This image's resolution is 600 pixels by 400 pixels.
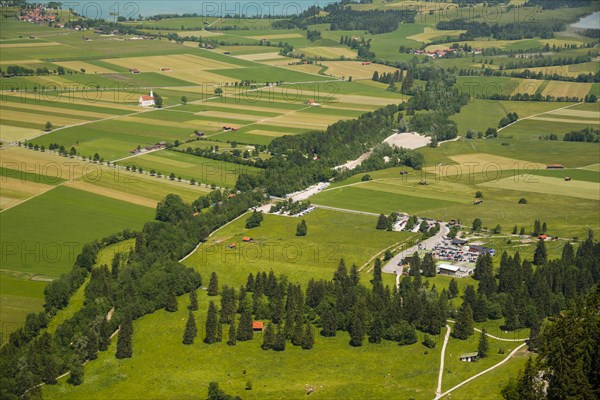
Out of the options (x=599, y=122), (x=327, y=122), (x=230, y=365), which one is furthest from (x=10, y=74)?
(x=230, y=365)

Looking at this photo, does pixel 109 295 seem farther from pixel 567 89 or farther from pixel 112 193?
pixel 567 89

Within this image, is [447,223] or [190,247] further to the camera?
[447,223]

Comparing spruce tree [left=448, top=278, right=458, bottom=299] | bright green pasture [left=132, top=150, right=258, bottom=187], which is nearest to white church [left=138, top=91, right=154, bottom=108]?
bright green pasture [left=132, top=150, right=258, bottom=187]

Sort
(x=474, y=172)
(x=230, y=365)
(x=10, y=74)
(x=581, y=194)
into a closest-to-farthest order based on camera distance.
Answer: (x=230, y=365) → (x=581, y=194) → (x=474, y=172) → (x=10, y=74)

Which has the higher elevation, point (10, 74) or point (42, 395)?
point (10, 74)

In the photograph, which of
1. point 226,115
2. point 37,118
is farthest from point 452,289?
point 37,118

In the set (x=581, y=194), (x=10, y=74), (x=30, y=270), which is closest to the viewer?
(x=30, y=270)

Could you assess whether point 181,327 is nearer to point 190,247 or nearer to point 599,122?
point 190,247
